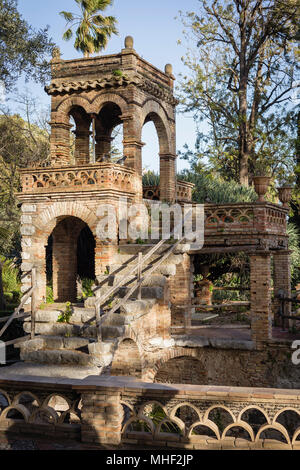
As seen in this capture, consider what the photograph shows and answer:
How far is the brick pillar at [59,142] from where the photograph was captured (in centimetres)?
1527

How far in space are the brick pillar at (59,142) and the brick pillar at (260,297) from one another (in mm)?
6410

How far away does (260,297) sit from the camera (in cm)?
1422

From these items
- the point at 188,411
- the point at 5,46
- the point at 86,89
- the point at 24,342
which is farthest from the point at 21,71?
the point at 188,411

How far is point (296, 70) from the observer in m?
25.9

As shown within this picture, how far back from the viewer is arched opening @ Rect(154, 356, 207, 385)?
14.5 metres

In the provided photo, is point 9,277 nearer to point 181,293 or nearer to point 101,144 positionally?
point 101,144

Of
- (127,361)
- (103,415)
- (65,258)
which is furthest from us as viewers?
(65,258)

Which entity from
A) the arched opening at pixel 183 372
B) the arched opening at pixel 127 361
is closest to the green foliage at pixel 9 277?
the arched opening at pixel 183 372

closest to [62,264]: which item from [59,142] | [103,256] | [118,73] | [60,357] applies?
[103,256]

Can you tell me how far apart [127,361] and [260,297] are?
457 cm

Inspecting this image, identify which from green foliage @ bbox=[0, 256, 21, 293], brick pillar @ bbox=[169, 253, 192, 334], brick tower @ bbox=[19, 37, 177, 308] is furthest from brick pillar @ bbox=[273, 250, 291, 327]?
green foliage @ bbox=[0, 256, 21, 293]

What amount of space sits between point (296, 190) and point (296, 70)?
6156mm

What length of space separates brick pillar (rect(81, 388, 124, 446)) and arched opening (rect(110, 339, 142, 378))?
5.22m
